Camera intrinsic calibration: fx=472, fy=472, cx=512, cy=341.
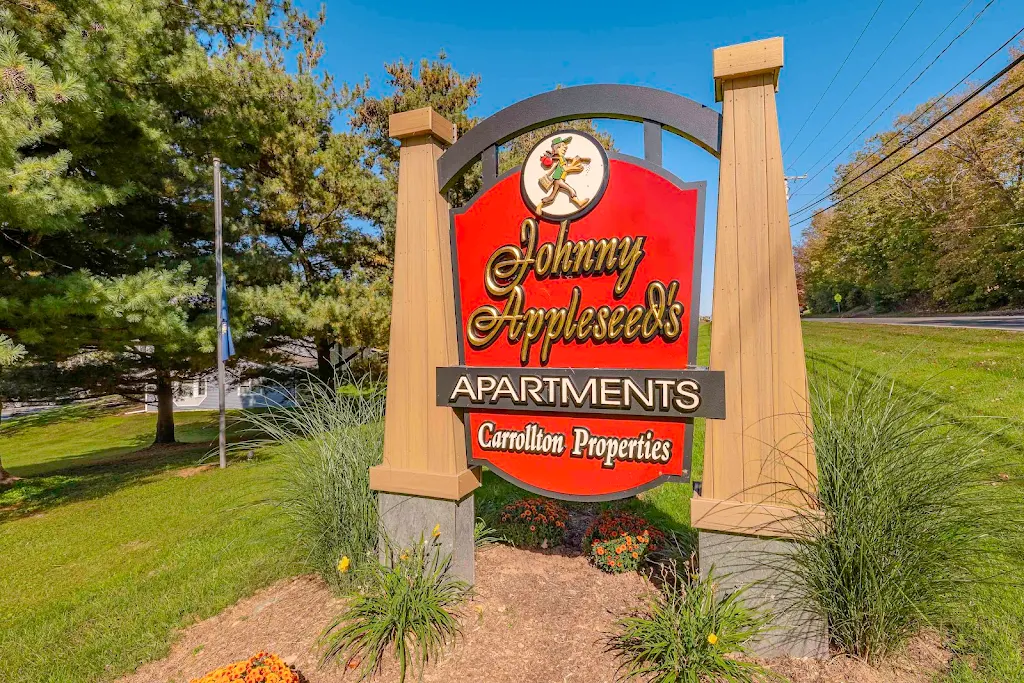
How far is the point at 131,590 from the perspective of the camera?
14.7 feet

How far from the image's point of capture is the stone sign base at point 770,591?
9.11ft

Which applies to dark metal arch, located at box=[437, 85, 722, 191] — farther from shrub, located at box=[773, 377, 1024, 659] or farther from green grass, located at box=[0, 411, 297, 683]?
green grass, located at box=[0, 411, 297, 683]

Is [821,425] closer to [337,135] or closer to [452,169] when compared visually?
[452,169]

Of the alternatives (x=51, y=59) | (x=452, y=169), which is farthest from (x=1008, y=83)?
(x=51, y=59)

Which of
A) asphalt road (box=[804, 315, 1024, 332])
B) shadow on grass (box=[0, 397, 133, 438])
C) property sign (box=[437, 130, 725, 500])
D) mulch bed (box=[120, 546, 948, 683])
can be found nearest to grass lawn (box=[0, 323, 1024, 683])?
mulch bed (box=[120, 546, 948, 683])

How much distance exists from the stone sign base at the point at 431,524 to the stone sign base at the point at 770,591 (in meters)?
1.80

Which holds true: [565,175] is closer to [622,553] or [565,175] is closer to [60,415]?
[622,553]

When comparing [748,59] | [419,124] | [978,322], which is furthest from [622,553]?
[978,322]

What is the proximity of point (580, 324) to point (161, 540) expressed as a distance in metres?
6.04

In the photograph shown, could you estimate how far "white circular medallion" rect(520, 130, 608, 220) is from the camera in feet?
11.0

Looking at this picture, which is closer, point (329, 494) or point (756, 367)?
point (756, 367)

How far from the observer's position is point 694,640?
Result: 8.73 ft

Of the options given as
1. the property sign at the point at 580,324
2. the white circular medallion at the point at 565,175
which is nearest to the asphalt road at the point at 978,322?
the property sign at the point at 580,324

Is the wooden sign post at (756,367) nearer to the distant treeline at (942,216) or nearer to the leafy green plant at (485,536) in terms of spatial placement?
the leafy green plant at (485,536)
